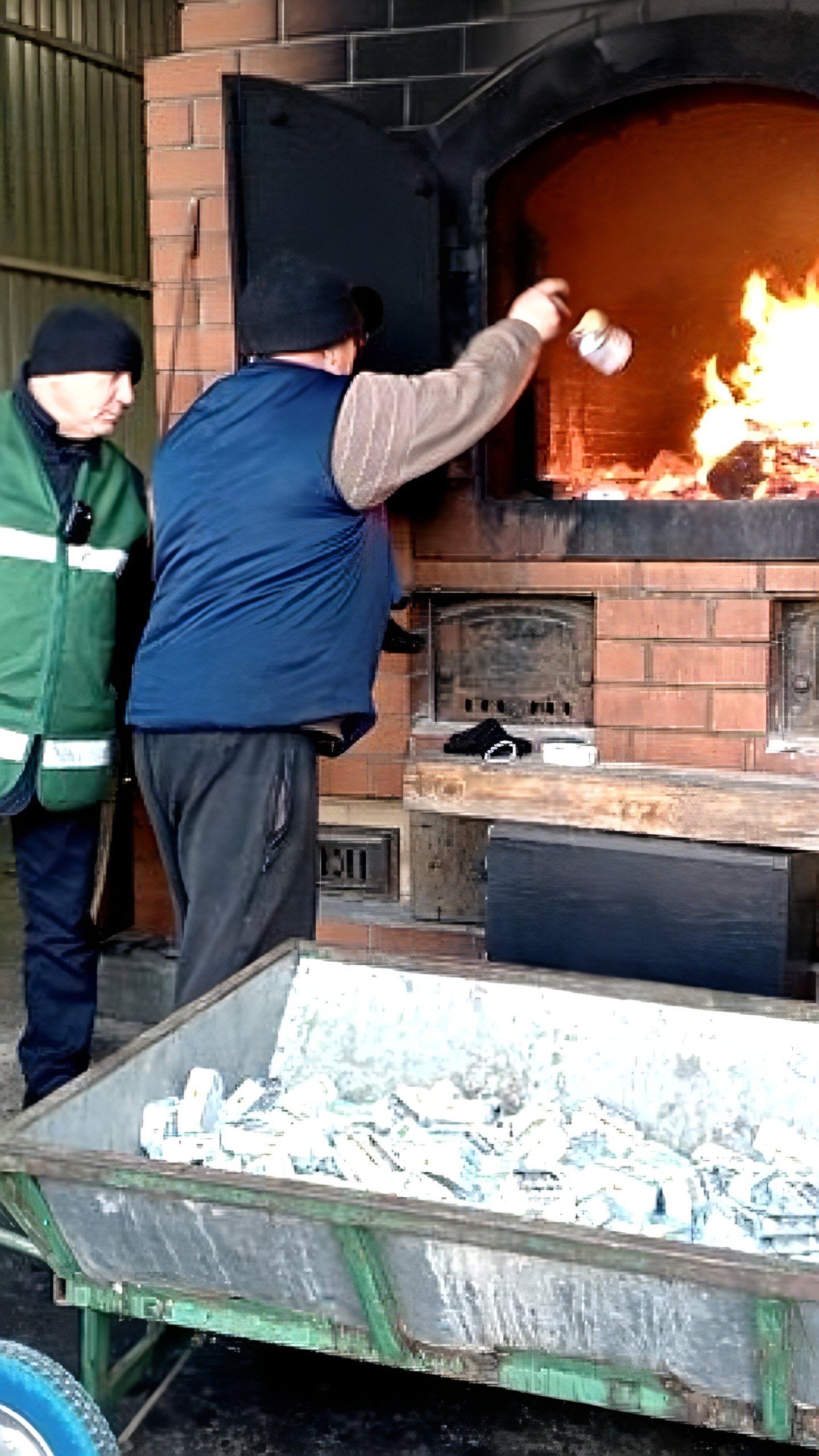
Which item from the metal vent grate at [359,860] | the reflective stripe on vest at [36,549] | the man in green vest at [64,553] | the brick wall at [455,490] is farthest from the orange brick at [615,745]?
the reflective stripe on vest at [36,549]

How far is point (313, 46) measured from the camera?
409cm

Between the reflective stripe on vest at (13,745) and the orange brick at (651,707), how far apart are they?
55.2 inches

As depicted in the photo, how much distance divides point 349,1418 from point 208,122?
10.1 ft

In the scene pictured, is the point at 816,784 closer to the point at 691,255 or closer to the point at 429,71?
the point at 691,255

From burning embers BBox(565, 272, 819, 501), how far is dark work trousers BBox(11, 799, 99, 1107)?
1513 millimetres

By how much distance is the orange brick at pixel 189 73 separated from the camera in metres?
4.17

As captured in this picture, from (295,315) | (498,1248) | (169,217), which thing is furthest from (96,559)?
(498,1248)

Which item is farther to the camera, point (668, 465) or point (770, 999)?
point (668, 465)

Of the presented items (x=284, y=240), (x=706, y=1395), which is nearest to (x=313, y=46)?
(x=284, y=240)

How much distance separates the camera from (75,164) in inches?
385

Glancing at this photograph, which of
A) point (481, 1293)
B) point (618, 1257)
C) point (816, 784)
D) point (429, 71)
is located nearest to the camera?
point (618, 1257)

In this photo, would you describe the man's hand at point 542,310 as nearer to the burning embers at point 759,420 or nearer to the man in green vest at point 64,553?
the burning embers at point 759,420

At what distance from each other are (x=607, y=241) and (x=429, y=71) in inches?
23.9

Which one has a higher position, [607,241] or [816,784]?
[607,241]
